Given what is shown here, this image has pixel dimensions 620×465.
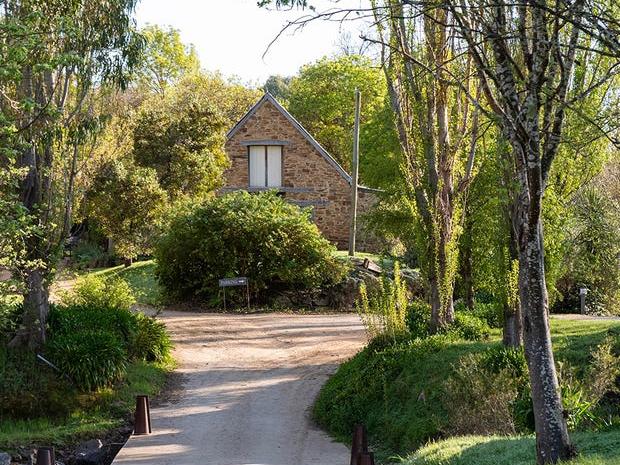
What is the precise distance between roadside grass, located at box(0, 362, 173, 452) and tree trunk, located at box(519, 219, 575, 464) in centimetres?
787

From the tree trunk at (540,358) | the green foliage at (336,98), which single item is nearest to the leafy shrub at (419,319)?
the tree trunk at (540,358)

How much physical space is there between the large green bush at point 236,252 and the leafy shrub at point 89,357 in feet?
35.7

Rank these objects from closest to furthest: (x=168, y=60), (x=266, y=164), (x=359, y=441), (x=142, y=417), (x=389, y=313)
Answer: (x=359, y=441), (x=142, y=417), (x=389, y=313), (x=266, y=164), (x=168, y=60)

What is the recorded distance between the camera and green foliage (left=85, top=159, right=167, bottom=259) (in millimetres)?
32812

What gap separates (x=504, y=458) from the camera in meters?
7.73

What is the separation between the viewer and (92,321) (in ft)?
54.9

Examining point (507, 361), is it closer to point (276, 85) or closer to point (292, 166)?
point (292, 166)

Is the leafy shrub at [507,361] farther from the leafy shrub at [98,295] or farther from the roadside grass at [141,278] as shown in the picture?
the roadside grass at [141,278]

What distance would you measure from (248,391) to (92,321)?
11.1ft

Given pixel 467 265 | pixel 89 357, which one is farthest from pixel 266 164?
pixel 89 357

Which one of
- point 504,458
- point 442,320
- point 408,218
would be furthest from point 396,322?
point 408,218

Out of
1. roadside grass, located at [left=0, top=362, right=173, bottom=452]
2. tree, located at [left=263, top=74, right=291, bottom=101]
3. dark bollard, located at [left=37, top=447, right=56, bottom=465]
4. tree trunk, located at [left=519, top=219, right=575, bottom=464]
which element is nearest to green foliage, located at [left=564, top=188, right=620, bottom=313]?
roadside grass, located at [left=0, top=362, right=173, bottom=452]

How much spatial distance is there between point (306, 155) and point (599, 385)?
3011cm

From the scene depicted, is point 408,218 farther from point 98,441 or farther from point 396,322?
point 98,441
